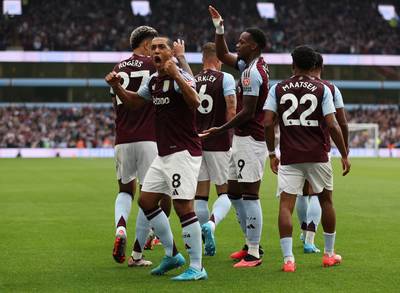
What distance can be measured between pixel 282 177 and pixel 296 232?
367cm

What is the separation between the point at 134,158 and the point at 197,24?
2259 inches

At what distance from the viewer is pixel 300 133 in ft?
28.4

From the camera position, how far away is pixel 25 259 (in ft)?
30.8

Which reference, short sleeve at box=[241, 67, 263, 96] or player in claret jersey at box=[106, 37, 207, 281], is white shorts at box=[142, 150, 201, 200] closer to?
player in claret jersey at box=[106, 37, 207, 281]

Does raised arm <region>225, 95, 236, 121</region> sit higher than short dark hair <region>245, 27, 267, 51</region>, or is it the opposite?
short dark hair <region>245, 27, 267, 51</region>

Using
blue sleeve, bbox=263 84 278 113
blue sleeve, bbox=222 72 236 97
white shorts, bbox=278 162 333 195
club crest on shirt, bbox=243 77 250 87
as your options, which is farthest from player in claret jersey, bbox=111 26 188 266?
white shorts, bbox=278 162 333 195

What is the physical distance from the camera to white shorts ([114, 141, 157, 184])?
9.20 m

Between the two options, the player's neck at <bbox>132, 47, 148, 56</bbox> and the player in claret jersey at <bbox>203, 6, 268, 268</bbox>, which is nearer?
the player in claret jersey at <bbox>203, 6, 268, 268</bbox>

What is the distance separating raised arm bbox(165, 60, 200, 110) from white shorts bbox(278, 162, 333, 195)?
1.56m

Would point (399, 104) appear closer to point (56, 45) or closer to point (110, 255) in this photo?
point (56, 45)

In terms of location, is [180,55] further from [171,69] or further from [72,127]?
[72,127]

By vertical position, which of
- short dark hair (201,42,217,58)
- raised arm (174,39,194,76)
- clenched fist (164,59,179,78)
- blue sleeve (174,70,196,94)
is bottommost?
blue sleeve (174,70,196,94)

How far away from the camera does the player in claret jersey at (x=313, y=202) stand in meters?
9.08

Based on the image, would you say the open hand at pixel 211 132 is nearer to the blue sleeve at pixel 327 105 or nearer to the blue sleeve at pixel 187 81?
the blue sleeve at pixel 187 81
